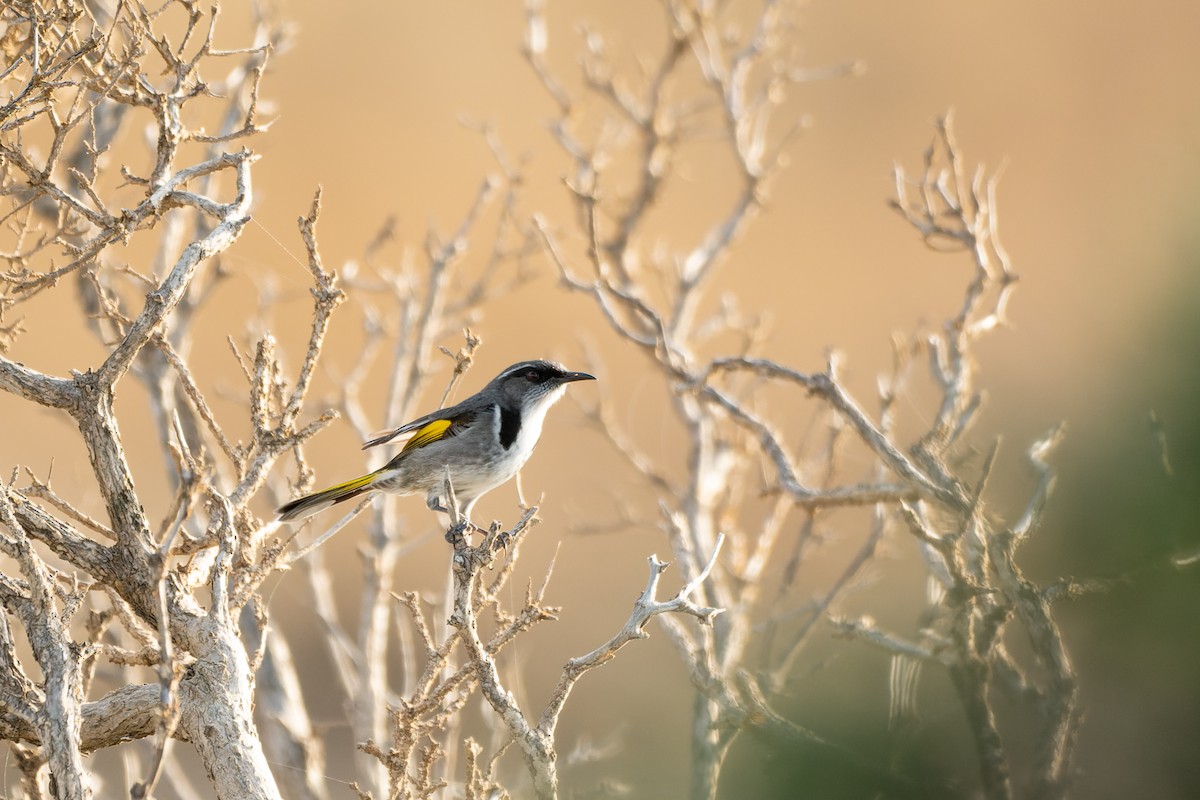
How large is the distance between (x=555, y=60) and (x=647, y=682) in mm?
14120

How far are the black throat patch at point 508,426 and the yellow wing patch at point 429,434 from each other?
259 mm

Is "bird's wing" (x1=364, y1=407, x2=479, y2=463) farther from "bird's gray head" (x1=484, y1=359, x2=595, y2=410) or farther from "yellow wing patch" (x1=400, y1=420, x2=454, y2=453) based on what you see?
"bird's gray head" (x1=484, y1=359, x2=595, y2=410)

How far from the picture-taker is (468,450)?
17.7 feet

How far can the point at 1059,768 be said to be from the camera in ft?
7.95

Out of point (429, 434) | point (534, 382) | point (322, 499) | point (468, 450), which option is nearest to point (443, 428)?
point (429, 434)

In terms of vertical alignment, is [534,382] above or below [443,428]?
above

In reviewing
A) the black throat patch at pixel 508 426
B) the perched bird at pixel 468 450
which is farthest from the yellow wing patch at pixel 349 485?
the black throat patch at pixel 508 426

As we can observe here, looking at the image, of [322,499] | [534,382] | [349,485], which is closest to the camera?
[322,499]

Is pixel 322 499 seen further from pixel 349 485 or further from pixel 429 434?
pixel 429 434

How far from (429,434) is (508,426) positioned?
0.37m

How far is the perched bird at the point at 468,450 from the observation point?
17.5ft

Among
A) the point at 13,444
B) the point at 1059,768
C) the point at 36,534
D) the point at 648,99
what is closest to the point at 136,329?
the point at 36,534

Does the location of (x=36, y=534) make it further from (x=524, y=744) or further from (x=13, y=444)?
(x=13, y=444)

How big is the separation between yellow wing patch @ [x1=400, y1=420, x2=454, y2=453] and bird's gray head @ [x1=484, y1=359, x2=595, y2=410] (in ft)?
1.01
